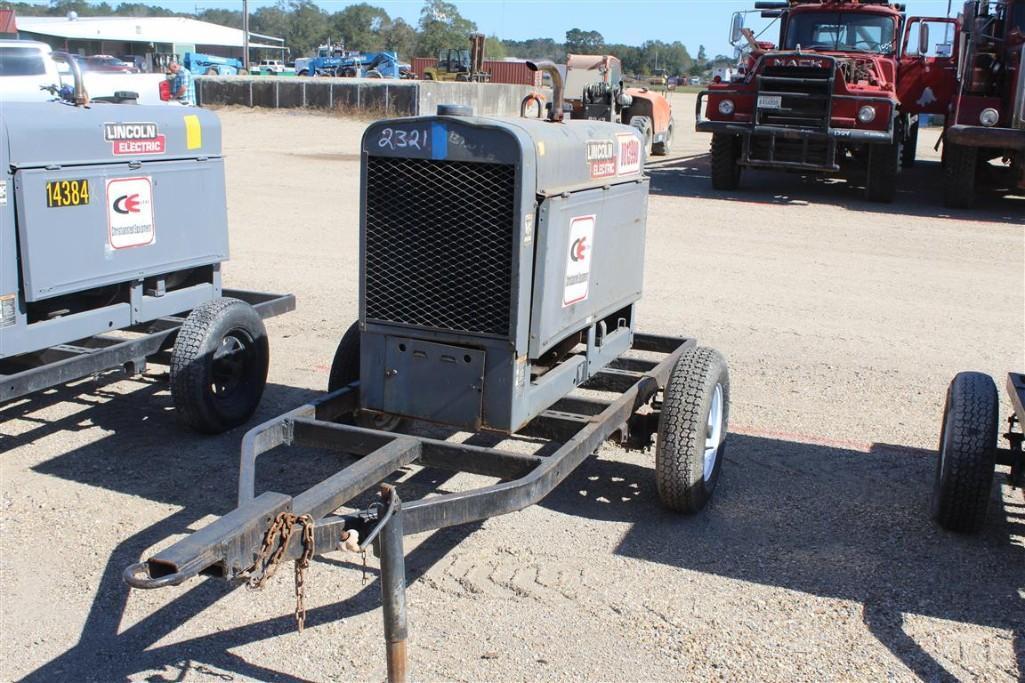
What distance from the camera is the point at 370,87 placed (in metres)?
33.3


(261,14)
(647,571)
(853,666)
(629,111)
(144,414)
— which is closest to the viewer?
(853,666)

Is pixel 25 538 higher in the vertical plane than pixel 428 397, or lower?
lower

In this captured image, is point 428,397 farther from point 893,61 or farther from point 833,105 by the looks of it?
point 893,61

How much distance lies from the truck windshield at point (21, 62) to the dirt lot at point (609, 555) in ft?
43.3

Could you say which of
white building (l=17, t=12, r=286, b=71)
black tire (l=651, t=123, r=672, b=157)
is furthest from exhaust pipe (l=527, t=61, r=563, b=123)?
white building (l=17, t=12, r=286, b=71)

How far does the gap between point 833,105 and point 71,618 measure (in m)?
14.2

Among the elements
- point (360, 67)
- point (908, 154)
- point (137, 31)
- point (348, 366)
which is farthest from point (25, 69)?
point (137, 31)

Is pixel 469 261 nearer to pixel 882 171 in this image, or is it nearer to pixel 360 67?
pixel 882 171

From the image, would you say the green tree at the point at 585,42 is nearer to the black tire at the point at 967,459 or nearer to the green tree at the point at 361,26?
the green tree at the point at 361,26

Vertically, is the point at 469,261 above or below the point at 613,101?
below

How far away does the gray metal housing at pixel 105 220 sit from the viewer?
5.38m

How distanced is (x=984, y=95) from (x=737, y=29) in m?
4.01

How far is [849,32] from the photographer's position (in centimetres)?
1731

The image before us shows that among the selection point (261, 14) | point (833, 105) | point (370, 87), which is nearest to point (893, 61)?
point (833, 105)
